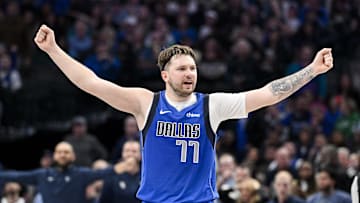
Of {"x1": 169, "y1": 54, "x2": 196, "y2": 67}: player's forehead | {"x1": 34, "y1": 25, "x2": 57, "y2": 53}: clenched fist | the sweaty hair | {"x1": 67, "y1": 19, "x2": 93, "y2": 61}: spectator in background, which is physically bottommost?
{"x1": 169, "y1": 54, "x2": 196, "y2": 67}: player's forehead

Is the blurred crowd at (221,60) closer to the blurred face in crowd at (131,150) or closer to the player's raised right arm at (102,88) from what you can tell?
the blurred face in crowd at (131,150)

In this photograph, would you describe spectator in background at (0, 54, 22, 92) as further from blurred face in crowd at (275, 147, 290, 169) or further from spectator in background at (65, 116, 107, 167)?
blurred face in crowd at (275, 147, 290, 169)

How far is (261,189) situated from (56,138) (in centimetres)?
488

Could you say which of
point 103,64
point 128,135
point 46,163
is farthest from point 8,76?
point 46,163

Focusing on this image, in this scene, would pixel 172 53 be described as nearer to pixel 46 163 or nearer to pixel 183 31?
pixel 46 163

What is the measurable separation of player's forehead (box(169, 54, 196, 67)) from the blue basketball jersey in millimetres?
301

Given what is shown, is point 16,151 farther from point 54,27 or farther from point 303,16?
point 303,16

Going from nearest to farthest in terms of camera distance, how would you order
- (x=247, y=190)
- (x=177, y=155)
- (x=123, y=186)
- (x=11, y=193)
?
1. (x=177, y=155)
2. (x=247, y=190)
3. (x=123, y=186)
4. (x=11, y=193)

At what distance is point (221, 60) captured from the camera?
17.2 metres

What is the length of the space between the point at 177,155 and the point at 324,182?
15.9 feet

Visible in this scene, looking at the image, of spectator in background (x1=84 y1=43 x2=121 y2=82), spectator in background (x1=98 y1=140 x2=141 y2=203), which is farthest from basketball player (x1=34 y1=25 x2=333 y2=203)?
spectator in background (x1=84 y1=43 x2=121 y2=82)

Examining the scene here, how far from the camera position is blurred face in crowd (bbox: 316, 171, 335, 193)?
11172mm

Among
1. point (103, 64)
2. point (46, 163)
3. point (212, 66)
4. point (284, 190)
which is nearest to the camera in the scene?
point (284, 190)

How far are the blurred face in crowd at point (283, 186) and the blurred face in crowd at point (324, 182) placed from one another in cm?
36
